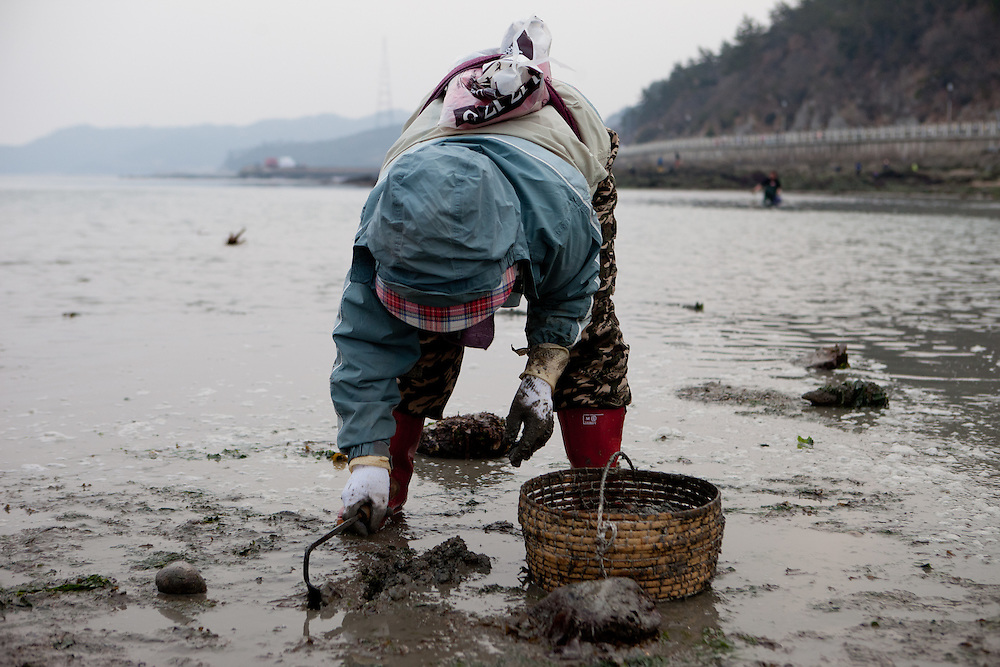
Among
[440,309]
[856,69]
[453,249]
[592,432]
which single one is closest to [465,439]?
[592,432]

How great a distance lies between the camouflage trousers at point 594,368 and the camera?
124 inches

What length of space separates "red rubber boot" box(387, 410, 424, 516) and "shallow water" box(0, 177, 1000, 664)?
13 centimetres

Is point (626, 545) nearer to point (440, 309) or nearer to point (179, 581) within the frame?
point (440, 309)

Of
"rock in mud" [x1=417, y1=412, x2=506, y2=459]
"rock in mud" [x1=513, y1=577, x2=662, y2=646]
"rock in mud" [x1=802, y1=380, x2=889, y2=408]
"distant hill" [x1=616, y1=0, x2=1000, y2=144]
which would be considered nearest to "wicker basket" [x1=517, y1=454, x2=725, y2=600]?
"rock in mud" [x1=513, y1=577, x2=662, y2=646]

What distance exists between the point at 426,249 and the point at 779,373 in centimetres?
442

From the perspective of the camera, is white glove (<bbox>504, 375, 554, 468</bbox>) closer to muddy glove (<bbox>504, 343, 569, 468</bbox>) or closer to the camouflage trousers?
muddy glove (<bbox>504, 343, 569, 468</bbox>)

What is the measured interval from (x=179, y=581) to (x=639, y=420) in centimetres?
275

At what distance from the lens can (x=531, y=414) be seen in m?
2.71

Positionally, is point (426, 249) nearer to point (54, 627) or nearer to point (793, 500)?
point (54, 627)

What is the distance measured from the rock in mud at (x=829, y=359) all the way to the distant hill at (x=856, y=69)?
6792 cm

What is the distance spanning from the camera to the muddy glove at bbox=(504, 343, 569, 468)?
2711 mm

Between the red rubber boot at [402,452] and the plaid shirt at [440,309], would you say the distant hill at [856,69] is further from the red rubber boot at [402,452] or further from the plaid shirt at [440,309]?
the plaid shirt at [440,309]

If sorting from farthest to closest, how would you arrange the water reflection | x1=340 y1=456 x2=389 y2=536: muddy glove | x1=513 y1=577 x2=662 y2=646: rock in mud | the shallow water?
the water reflection
the shallow water
x1=340 y1=456 x2=389 y2=536: muddy glove
x1=513 y1=577 x2=662 y2=646: rock in mud

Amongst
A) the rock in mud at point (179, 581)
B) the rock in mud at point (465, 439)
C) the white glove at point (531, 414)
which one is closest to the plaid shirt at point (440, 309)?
the white glove at point (531, 414)
